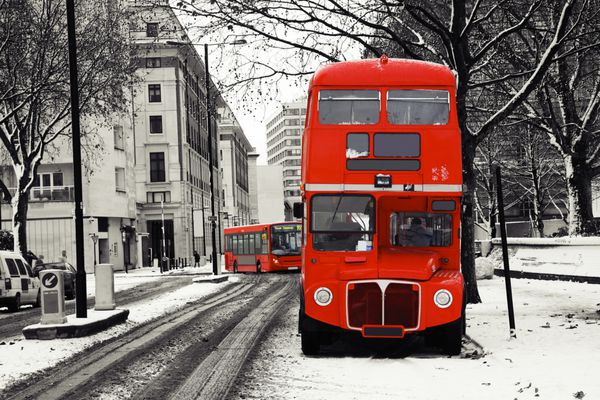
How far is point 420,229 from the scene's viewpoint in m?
13.1

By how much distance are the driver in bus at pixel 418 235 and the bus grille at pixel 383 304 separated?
3.86 feet

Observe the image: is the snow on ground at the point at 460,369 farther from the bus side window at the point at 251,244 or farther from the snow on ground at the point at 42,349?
the bus side window at the point at 251,244

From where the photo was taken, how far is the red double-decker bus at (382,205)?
39.5 ft

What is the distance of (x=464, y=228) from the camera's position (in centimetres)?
1934

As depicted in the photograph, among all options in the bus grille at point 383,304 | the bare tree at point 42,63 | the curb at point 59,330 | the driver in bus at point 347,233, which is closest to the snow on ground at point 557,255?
the driver in bus at point 347,233

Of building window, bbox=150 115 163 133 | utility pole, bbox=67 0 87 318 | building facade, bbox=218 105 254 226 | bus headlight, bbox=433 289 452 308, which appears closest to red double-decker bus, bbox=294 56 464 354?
bus headlight, bbox=433 289 452 308

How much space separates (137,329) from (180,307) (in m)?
6.45

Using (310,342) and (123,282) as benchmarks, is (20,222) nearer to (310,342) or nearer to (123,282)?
(123,282)

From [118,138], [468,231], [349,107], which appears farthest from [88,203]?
[349,107]

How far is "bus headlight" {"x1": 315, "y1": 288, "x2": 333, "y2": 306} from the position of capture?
40.1 ft

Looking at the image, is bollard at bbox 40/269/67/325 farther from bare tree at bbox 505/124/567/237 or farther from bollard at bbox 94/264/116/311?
bare tree at bbox 505/124/567/237

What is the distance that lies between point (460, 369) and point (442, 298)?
1.36 meters

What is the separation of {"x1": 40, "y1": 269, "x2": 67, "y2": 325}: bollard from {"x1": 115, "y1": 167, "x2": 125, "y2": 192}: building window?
5060 cm

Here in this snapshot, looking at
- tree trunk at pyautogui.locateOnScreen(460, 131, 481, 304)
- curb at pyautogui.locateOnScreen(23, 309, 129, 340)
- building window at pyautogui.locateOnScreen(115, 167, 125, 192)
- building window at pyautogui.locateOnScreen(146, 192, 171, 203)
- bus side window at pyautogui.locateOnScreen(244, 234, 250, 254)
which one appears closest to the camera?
curb at pyautogui.locateOnScreen(23, 309, 129, 340)
